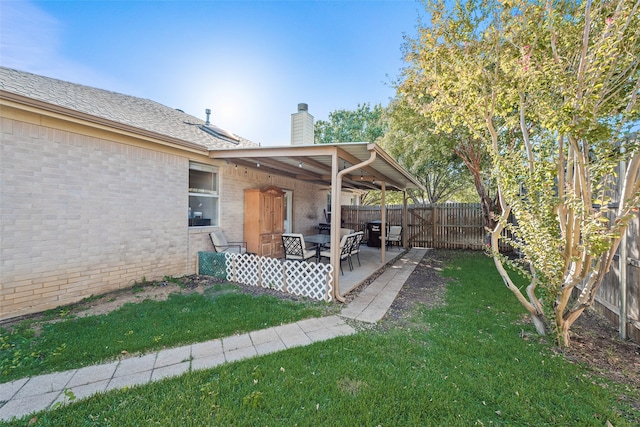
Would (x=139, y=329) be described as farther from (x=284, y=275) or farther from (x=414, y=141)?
(x=414, y=141)

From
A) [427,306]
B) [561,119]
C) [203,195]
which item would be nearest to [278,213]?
[203,195]

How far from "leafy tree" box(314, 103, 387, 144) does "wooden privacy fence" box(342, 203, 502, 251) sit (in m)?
10.2

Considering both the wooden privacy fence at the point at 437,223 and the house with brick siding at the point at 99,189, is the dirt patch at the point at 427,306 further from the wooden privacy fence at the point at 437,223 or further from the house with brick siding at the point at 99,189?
the wooden privacy fence at the point at 437,223

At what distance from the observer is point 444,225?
12359 mm

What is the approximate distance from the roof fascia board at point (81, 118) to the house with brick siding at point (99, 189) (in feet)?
0.05

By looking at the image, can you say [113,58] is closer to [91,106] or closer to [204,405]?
[91,106]

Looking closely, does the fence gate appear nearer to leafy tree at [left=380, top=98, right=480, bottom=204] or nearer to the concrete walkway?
leafy tree at [left=380, top=98, right=480, bottom=204]

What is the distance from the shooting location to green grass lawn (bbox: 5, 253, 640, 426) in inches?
86.0

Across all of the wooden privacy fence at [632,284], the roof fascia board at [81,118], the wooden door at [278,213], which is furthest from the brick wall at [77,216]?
the wooden privacy fence at [632,284]

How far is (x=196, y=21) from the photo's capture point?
23.5ft

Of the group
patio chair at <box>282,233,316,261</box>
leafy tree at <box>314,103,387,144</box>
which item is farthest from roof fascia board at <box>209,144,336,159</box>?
leafy tree at <box>314,103,387,144</box>

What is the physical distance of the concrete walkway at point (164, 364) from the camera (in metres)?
2.42

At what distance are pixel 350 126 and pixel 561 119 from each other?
21.3 metres

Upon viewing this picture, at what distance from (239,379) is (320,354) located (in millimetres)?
963
